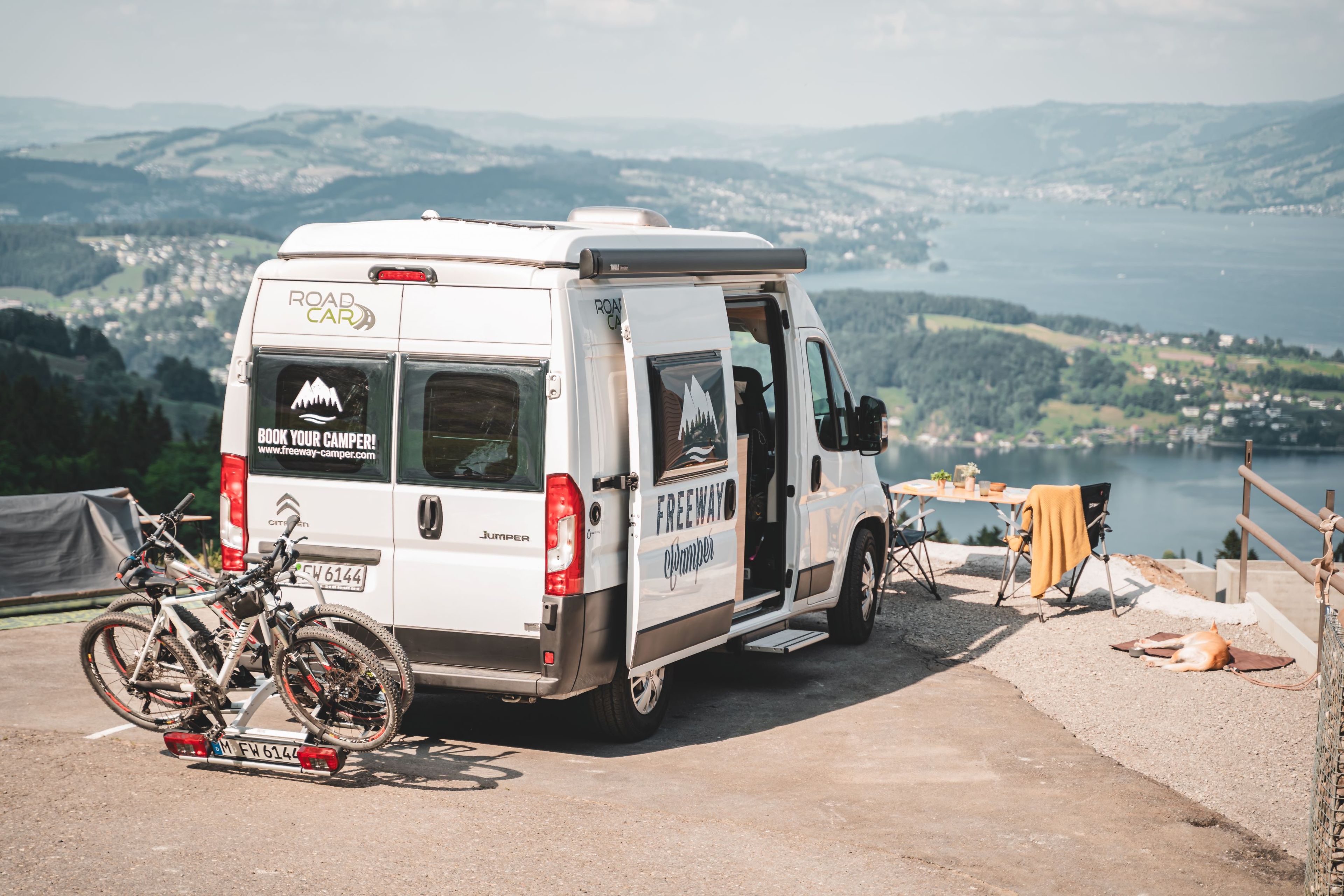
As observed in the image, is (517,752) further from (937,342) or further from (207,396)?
(937,342)

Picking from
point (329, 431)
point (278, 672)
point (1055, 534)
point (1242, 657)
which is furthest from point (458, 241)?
point (1242, 657)

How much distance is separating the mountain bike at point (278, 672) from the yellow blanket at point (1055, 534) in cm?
622

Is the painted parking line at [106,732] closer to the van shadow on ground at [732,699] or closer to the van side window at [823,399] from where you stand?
the van shadow on ground at [732,699]

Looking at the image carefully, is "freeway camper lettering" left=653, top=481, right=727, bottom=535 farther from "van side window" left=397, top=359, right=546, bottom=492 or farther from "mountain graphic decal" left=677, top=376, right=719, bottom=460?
"van side window" left=397, top=359, right=546, bottom=492

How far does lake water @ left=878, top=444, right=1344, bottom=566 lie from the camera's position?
289 feet

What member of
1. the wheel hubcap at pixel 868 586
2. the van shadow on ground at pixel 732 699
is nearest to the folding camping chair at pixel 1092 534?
the van shadow on ground at pixel 732 699

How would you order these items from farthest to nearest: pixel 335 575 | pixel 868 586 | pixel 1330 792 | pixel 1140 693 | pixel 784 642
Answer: pixel 868 586 → pixel 1140 693 → pixel 784 642 → pixel 335 575 → pixel 1330 792

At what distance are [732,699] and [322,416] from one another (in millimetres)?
3059

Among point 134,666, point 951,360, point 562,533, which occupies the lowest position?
point 951,360

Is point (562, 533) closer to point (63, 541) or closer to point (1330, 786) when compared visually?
point (1330, 786)

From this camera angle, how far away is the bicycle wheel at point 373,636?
5.50 m

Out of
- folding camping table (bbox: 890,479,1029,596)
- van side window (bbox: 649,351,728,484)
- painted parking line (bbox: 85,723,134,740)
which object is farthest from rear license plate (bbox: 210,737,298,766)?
folding camping table (bbox: 890,479,1029,596)

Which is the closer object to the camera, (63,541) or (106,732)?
(106,732)

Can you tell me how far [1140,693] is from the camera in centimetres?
811
